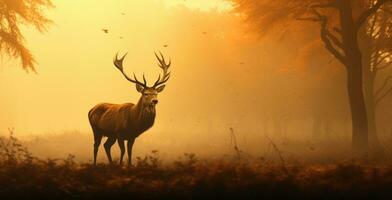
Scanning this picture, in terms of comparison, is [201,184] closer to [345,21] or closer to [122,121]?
[122,121]

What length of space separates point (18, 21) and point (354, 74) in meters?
15.3

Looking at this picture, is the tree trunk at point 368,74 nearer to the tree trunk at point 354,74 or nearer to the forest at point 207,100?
the forest at point 207,100

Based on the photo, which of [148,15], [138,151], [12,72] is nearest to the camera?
[138,151]

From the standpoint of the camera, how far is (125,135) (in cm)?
1404

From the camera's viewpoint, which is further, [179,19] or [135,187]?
[179,19]

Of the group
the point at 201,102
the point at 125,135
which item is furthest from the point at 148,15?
the point at 125,135

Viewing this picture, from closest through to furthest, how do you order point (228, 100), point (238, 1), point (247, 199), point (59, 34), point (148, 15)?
1. point (247, 199)
2. point (238, 1)
3. point (228, 100)
4. point (148, 15)
5. point (59, 34)

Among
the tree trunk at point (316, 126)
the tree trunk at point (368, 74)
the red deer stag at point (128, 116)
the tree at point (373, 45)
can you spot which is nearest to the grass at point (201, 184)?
the red deer stag at point (128, 116)

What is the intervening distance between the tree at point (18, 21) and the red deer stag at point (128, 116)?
35.2 ft

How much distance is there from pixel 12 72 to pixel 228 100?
73266mm

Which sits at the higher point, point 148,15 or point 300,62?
point 148,15

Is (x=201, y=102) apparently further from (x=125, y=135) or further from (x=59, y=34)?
(x=59, y=34)

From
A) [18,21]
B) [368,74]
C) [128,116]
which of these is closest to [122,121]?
[128,116]

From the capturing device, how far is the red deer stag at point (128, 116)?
12875 mm
